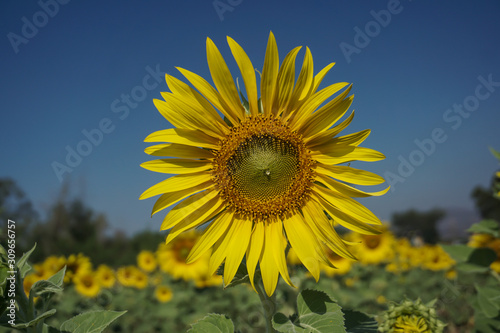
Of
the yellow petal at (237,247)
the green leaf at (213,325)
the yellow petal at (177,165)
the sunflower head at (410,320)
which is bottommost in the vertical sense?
the sunflower head at (410,320)

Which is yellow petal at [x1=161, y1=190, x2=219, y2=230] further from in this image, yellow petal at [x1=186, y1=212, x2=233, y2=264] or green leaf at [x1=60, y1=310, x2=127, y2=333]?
green leaf at [x1=60, y1=310, x2=127, y2=333]

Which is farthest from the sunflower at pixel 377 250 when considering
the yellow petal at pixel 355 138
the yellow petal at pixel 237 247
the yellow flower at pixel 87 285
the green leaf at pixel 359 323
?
the yellow petal at pixel 355 138

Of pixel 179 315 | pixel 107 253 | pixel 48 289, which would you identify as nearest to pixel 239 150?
pixel 48 289

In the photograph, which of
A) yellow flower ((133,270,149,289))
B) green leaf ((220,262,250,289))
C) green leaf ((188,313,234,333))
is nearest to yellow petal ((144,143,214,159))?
green leaf ((220,262,250,289))

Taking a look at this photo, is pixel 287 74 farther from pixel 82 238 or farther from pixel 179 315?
pixel 82 238

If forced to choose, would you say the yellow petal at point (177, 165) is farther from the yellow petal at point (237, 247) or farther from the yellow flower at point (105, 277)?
the yellow flower at point (105, 277)

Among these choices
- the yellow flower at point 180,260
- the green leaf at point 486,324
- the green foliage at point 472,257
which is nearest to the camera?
the green leaf at point 486,324

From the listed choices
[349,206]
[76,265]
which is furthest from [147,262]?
[349,206]
